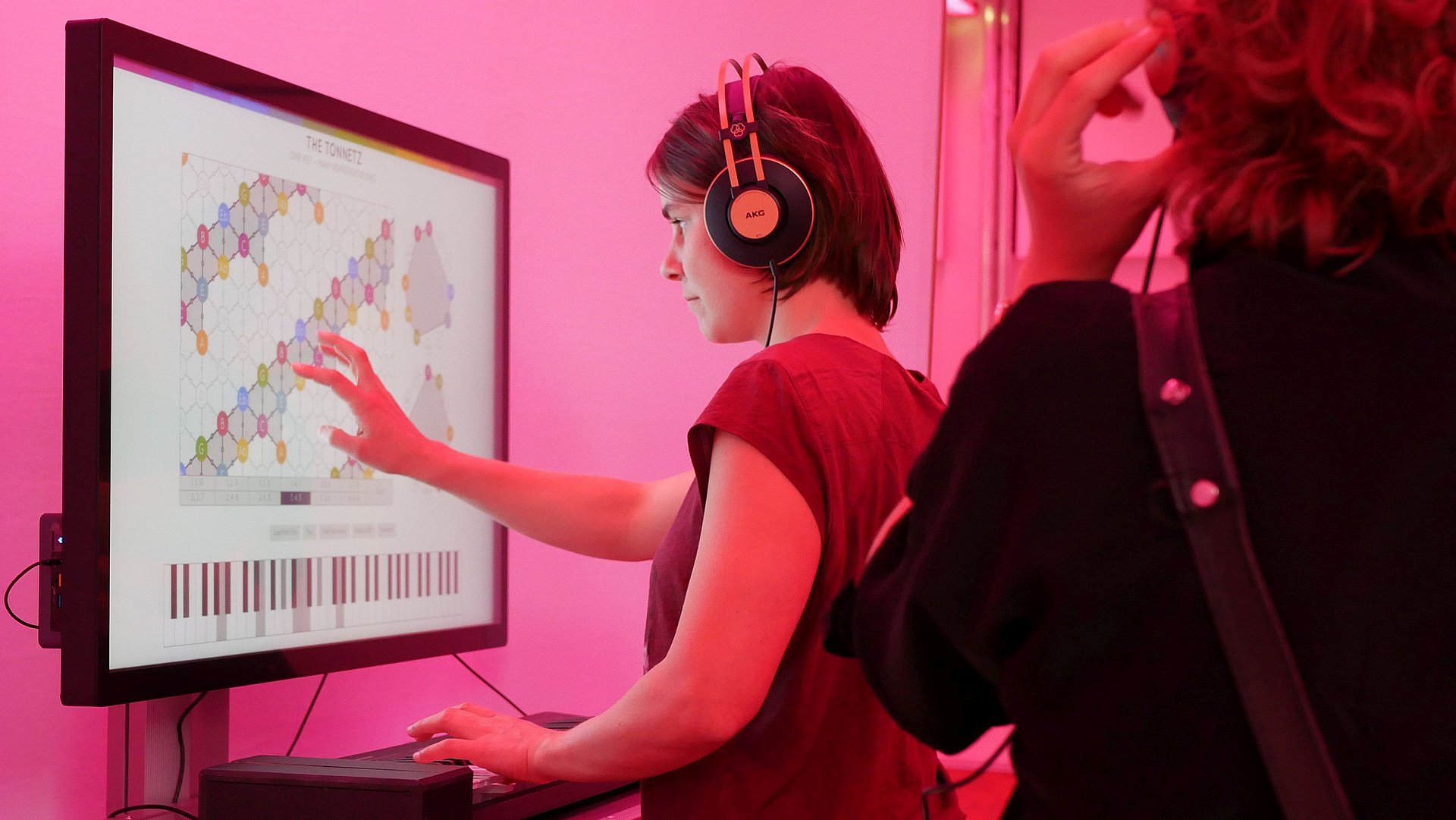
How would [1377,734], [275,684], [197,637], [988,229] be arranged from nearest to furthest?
1. [1377,734]
2. [197,637]
3. [275,684]
4. [988,229]

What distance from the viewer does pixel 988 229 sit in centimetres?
258

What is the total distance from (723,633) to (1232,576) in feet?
1.65

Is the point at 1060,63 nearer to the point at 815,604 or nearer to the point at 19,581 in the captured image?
the point at 815,604

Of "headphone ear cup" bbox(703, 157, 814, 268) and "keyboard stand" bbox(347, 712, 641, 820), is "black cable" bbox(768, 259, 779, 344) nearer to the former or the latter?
"headphone ear cup" bbox(703, 157, 814, 268)

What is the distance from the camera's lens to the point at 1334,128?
52 centimetres

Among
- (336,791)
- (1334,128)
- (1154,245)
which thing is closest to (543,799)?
(336,791)

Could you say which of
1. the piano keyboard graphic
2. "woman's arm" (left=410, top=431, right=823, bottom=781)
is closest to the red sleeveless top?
"woman's arm" (left=410, top=431, right=823, bottom=781)

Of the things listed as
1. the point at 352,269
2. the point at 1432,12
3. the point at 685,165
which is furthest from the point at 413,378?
the point at 1432,12

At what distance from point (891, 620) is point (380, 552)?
937 millimetres

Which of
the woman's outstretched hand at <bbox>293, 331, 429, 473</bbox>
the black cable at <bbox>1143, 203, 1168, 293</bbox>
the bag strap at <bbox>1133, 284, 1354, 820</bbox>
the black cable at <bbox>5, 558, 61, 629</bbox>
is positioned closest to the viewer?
the bag strap at <bbox>1133, 284, 1354, 820</bbox>

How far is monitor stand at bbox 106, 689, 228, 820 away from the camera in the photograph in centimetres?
116

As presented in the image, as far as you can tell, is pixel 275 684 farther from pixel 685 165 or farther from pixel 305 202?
pixel 685 165

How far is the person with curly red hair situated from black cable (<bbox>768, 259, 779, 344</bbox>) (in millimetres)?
622

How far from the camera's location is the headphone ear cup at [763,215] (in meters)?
1.13
